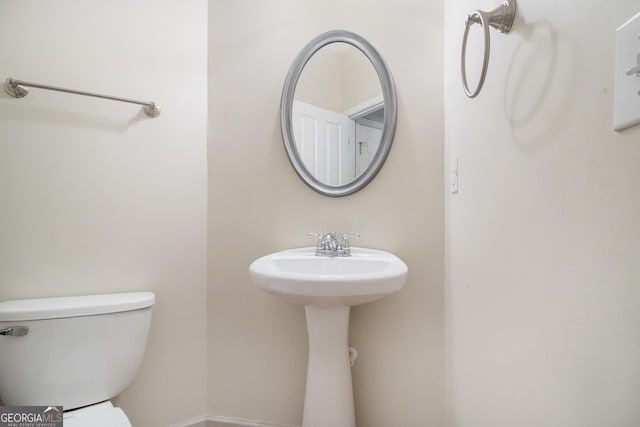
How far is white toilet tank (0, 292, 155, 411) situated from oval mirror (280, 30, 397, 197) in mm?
900

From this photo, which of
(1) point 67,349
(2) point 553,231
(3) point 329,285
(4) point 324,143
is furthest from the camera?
(4) point 324,143

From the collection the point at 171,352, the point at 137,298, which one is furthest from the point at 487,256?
the point at 171,352

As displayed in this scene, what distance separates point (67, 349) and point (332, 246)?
970 millimetres

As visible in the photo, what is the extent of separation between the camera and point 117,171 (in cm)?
118

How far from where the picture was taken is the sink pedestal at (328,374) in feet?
3.25

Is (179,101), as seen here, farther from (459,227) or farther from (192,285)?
(459,227)

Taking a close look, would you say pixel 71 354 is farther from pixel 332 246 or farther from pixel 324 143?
pixel 324 143

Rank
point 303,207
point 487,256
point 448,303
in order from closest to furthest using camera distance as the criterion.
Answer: point 487,256, point 448,303, point 303,207

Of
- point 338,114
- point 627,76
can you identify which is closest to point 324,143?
point 338,114

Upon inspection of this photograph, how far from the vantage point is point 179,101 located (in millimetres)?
1314

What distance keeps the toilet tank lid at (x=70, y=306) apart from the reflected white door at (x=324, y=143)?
87 centimetres

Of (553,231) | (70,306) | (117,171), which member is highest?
(117,171)

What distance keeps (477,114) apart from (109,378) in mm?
1489

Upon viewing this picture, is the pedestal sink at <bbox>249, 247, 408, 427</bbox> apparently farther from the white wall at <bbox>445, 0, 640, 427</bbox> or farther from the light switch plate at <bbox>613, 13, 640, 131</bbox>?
the light switch plate at <bbox>613, 13, 640, 131</bbox>
